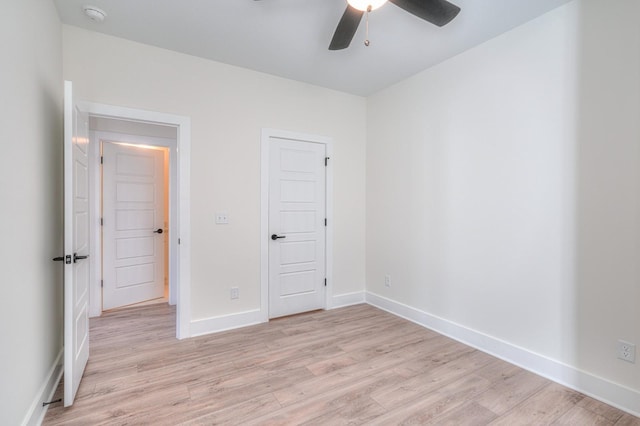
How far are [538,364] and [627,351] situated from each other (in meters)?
0.57

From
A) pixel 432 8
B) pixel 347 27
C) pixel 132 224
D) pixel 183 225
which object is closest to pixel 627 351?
pixel 432 8

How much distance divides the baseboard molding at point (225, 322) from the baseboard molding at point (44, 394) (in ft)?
3.29

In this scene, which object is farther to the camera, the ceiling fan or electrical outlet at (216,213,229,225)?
electrical outlet at (216,213,229,225)

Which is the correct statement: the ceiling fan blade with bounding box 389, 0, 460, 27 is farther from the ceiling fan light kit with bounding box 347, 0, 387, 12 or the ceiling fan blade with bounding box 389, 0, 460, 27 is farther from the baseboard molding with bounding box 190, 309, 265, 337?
the baseboard molding with bounding box 190, 309, 265, 337

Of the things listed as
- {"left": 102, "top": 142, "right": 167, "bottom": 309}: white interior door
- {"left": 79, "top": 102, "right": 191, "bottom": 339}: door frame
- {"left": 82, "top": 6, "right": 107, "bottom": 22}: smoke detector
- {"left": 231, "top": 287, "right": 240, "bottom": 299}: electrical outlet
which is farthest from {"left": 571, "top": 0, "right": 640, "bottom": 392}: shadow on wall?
{"left": 102, "top": 142, "right": 167, "bottom": 309}: white interior door

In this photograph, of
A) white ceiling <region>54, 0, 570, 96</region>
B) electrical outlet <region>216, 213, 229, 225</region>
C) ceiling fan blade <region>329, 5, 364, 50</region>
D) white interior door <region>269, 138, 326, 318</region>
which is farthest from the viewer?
white interior door <region>269, 138, 326, 318</region>

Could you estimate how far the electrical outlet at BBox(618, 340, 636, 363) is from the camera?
6.23 feet

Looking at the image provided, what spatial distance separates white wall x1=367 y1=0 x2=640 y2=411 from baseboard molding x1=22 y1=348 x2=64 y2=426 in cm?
318

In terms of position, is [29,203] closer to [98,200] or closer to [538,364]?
[98,200]

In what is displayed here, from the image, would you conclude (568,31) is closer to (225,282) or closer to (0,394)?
(225,282)

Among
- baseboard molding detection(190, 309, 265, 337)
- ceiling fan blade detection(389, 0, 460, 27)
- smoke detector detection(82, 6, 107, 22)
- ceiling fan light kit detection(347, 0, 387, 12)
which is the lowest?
baseboard molding detection(190, 309, 265, 337)

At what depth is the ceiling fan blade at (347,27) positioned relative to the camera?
1832 millimetres

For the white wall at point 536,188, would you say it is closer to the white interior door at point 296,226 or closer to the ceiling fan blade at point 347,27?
the white interior door at point 296,226

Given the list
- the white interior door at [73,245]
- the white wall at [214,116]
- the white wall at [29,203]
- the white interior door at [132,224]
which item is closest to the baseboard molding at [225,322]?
the white wall at [214,116]
